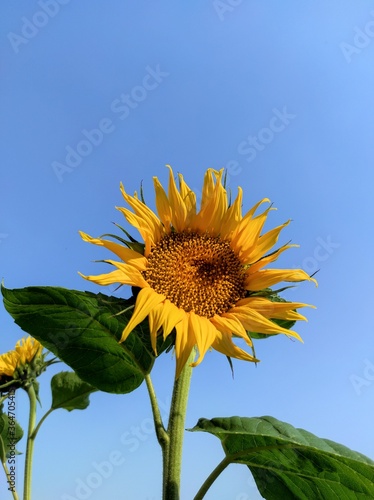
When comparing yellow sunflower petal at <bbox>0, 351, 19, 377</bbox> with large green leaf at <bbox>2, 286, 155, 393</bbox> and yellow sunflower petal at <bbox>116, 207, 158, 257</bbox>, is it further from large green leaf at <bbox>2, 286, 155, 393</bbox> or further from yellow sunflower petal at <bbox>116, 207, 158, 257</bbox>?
yellow sunflower petal at <bbox>116, 207, 158, 257</bbox>

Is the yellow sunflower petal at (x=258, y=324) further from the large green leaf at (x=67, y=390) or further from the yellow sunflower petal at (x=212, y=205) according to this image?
the large green leaf at (x=67, y=390)

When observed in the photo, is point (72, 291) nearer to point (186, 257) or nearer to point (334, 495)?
point (186, 257)

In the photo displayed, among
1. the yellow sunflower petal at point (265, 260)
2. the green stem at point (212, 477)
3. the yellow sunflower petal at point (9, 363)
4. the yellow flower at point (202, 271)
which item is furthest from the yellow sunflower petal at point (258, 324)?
the yellow sunflower petal at point (9, 363)

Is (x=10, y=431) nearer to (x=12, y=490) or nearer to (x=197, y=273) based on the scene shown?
(x=12, y=490)

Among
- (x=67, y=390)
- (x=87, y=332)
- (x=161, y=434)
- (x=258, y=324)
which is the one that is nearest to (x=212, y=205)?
(x=258, y=324)

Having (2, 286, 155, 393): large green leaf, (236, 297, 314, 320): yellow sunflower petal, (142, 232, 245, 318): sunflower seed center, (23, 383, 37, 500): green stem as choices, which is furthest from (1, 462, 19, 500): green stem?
(236, 297, 314, 320): yellow sunflower petal

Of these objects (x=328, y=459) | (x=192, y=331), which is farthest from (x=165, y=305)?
(x=328, y=459)

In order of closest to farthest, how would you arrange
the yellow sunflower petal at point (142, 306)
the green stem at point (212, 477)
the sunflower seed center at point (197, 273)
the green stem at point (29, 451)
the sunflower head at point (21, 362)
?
the yellow sunflower petal at point (142, 306)
the green stem at point (212, 477)
the sunflower seed center at point (197, 273)
the green stem at point (29, 451)
the sunflower head at point (21, 362)
